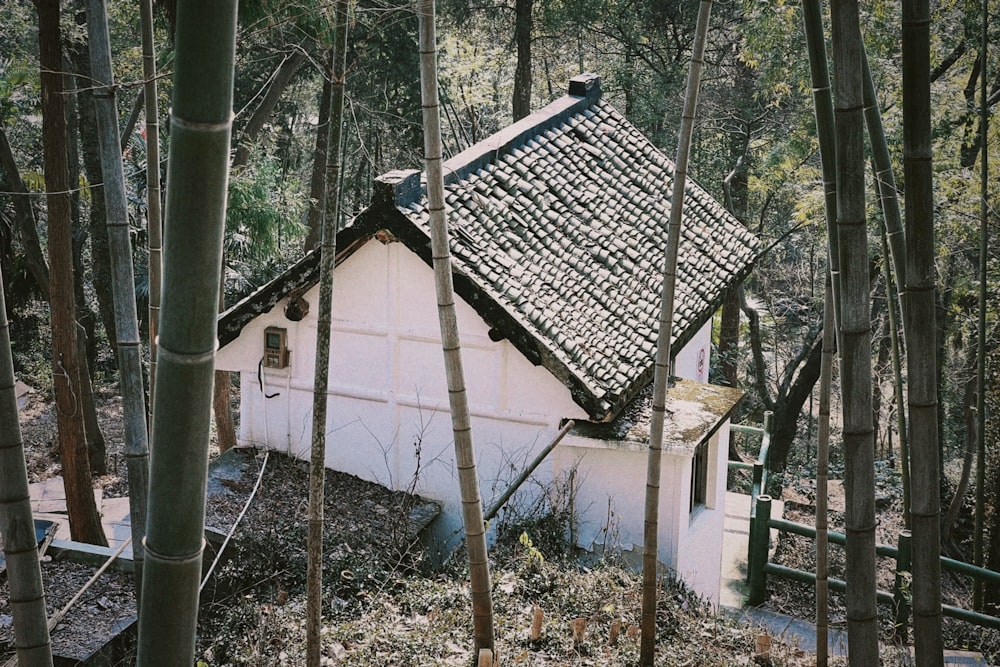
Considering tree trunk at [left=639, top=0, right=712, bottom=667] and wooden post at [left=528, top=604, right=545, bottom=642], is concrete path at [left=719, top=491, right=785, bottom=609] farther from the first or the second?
tree trunk at [left=639, top=0, right=712, bottom=667]

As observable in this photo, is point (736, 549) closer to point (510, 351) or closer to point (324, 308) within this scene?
point (510, 351)

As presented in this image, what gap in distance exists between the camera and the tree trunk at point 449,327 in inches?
149

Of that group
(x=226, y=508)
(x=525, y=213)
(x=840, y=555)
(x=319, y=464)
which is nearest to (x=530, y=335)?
(x=525, y=213)

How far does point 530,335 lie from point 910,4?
206 inches

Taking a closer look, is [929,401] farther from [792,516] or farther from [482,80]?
[482,80]

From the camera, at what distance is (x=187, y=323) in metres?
1.62

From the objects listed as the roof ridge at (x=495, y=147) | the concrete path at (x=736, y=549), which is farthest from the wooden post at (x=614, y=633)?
the roof ridge at (x=495, y=147)

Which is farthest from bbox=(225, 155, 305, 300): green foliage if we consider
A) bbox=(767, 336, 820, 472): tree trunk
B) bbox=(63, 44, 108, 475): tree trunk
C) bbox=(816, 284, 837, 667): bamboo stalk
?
bbox=(816, 284, 837, 667): bamboo stalk

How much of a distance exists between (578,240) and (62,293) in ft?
18.0

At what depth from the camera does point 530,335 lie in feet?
25.1

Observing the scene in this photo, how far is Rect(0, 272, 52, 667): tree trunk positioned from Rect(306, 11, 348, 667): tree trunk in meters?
1.55

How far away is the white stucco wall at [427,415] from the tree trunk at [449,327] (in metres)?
3.03

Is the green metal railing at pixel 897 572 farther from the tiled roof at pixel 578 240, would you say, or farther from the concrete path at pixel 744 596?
the tiled roof at pixel 578 240

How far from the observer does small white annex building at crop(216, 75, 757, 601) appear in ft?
25.6
